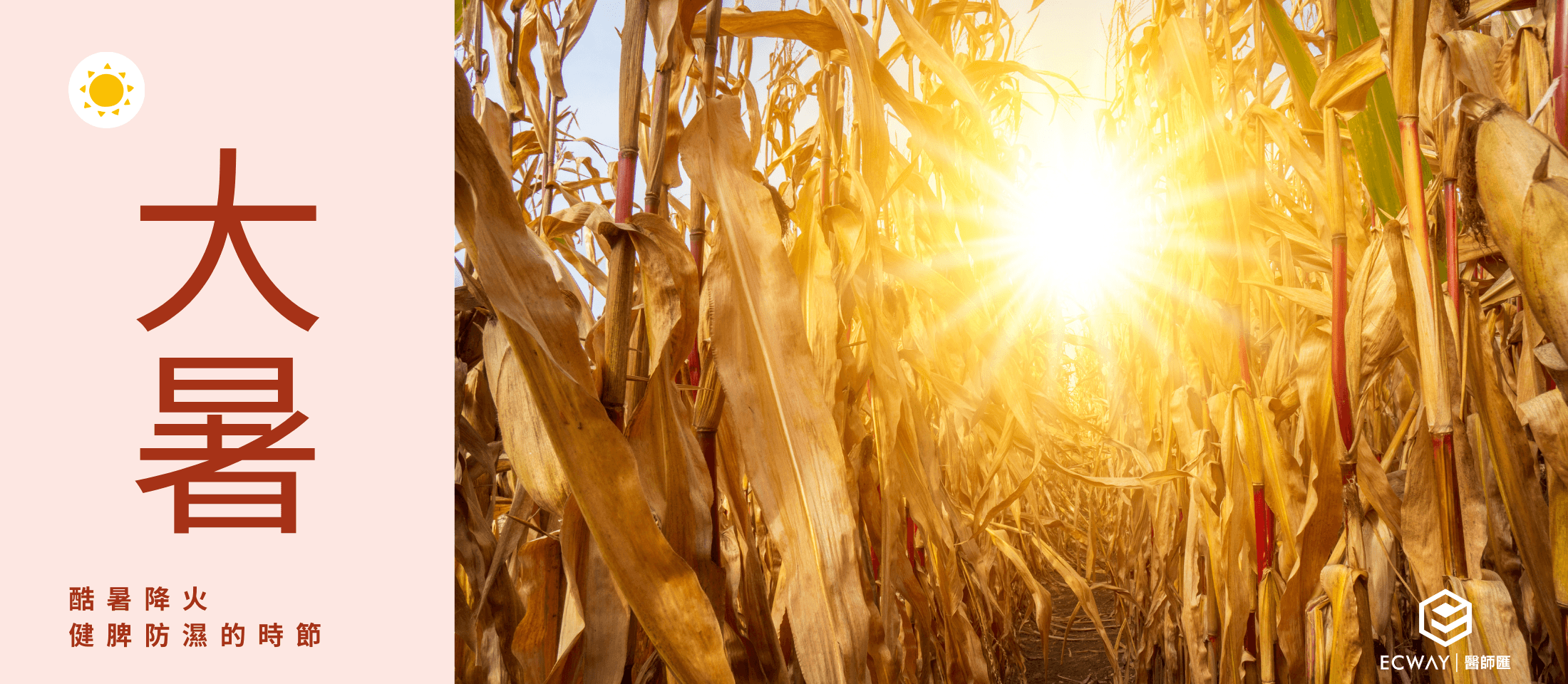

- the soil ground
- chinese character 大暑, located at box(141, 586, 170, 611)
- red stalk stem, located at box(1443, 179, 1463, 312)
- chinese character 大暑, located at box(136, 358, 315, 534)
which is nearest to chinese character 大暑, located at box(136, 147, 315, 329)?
chinese character 大暑, located at box(136, 358, 315, 534)

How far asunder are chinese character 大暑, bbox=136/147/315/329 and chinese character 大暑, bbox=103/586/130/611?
20cm

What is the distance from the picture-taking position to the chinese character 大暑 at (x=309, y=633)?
0.51 metres

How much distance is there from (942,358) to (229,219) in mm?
692

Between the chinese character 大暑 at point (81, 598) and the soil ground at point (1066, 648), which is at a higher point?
the chinese character 大暑 at point (81, 598)

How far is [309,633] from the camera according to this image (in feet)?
1.69

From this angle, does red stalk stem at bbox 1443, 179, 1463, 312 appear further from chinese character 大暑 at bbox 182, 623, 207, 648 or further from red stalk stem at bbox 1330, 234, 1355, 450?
chinese character 大暑 at bbox 182, 623, 207, 648

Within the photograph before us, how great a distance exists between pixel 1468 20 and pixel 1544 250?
25cm

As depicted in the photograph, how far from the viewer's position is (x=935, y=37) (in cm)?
94

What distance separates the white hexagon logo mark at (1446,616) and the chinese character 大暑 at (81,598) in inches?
36.2

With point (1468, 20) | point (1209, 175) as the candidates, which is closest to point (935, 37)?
point (1209, 175)

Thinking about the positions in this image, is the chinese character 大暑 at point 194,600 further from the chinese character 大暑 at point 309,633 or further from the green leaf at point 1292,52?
the green leaf at point 1292,52

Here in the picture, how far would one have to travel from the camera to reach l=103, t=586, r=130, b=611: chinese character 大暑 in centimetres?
53

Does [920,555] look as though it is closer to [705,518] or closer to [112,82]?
[705,518]

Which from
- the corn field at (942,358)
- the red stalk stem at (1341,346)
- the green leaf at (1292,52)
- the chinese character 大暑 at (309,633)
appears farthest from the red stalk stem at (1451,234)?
the chinese character 大暑 at (309,633)
